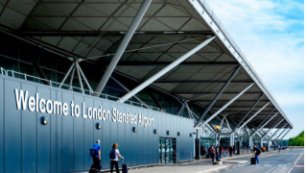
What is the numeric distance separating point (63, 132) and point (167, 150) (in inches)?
796

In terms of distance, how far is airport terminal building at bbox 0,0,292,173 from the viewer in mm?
23016

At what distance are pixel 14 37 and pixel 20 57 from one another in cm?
148

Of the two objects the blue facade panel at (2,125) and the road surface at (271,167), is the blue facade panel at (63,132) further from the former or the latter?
the road surface at (271,167)

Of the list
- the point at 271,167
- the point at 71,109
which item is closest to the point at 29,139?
the point at 71,109

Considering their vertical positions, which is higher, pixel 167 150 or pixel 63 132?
pixel 63 132

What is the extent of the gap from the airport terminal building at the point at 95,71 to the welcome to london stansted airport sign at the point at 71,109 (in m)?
0.04

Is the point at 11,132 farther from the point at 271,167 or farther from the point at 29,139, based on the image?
the point at 271,167

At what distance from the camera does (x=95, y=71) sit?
4709 cm

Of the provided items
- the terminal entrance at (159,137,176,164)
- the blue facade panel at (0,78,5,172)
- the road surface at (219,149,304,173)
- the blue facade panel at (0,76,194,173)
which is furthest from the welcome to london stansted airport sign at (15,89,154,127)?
the road surface at (219,149,304,173)

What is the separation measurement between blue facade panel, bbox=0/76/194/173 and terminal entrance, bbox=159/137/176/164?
3908 mm

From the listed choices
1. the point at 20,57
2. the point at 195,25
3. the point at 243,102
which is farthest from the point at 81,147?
the point at 243,102

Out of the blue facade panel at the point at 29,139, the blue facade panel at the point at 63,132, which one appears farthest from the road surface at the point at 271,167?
the blue facade panel at the point at 29,139

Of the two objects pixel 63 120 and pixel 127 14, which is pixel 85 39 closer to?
pixel 127 14

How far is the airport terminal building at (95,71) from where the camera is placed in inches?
906
